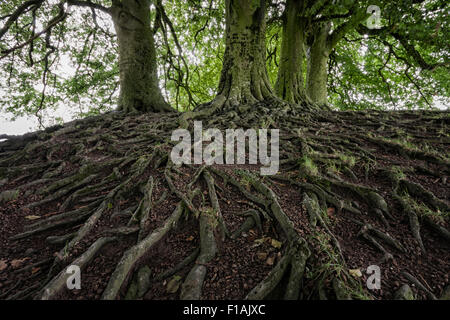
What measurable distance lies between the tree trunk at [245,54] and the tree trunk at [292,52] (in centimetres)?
127

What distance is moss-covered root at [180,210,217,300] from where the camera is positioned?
1488 millimetres

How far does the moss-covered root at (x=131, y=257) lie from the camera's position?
148 cm

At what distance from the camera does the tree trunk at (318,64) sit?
7831 millimetres

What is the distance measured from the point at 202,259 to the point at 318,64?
8538mm

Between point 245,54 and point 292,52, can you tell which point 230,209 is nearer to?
point 245,54

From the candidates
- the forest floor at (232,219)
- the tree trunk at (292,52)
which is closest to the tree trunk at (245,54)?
the tree trunk at (292,52)

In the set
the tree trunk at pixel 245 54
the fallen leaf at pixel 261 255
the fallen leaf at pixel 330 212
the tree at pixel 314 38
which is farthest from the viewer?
the tree at pixel 314 38

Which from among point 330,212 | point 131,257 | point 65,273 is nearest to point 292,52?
point 330,212

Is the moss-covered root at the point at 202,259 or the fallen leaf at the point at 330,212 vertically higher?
the fallen leaf at the point at 330,212

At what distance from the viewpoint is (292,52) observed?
688 centimetres

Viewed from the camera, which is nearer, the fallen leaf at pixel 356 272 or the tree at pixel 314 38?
the fallen leaf at pixel 356 272

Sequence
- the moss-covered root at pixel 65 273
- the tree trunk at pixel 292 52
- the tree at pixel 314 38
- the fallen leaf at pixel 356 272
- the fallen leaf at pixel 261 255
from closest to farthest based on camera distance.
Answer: the moss-covered root at pixel 65 273 → the fallen leaf at pixel 356 272 → the fallen leaf at pixel 261 255 → the tree at pixel 314 38 → the tree trunk at pixel 292 52

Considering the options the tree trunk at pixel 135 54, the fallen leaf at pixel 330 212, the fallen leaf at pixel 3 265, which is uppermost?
the tree trunk at pixel 135 54

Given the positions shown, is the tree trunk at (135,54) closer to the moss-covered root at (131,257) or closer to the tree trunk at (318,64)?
the moss-covered root at (131,257)
